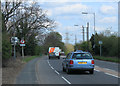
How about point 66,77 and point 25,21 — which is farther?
point 25,21

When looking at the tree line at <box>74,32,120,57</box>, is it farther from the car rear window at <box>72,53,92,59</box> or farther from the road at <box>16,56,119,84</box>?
the car rear window at <box>72,53,92,59</box>

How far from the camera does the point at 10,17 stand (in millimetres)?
42375

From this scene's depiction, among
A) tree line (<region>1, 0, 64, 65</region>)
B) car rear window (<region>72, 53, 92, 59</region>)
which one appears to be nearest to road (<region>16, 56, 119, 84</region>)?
car rear window (<region>72, 53, 92, 59</region>)

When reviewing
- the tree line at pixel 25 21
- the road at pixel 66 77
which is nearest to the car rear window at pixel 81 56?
the road at pixel 66 77

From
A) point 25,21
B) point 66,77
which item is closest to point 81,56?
point 66,77

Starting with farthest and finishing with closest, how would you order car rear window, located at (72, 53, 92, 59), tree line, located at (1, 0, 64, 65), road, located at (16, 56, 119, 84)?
tree line, located at (1, 0, 64, 65)
car rear window, located at (72, 53, 92, 59)
road, located at (16, 56, 119, 84)

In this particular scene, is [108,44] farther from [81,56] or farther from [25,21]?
[81,56]

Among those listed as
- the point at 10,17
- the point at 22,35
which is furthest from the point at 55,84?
the point at 22,35

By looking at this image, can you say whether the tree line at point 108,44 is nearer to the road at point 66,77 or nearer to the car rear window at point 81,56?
the road at point 66,77

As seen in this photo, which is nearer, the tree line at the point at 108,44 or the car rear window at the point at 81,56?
Result: the car rear window at the point at 81,56

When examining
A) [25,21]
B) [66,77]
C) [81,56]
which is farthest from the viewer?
[25,21]

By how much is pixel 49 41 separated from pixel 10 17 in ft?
185

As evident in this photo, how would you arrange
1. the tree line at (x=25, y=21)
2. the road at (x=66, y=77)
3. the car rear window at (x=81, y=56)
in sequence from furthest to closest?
the tree line at (x=25, y=21) < the car rear window at (x=81, y=56) < the road at (x=66, y=77)

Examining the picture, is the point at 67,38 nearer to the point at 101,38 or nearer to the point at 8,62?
the point at 101,38
